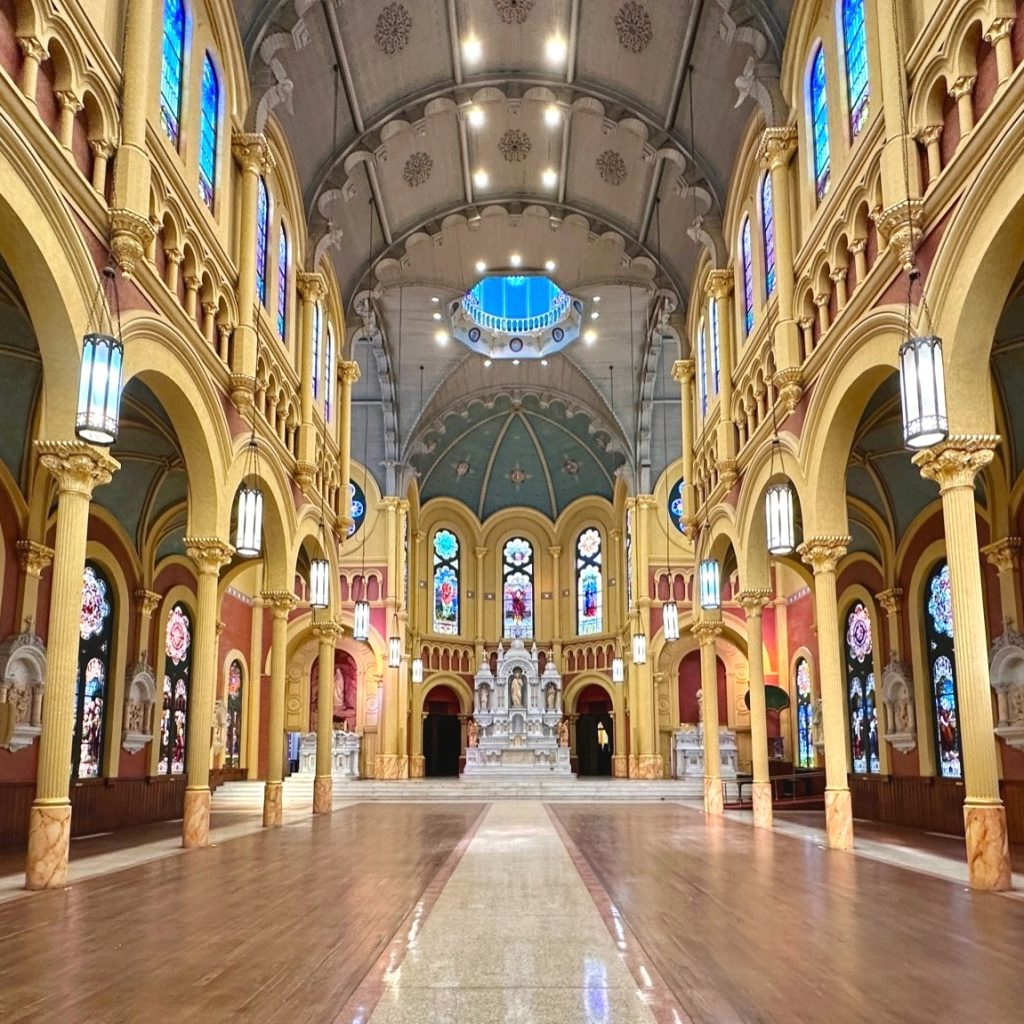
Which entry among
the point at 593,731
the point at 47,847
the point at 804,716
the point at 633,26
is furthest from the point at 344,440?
the point at 593,731

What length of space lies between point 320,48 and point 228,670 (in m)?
19.5

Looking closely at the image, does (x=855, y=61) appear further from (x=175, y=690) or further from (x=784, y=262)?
(x=175, y=690)

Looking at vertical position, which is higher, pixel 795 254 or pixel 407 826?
pixel 795 254

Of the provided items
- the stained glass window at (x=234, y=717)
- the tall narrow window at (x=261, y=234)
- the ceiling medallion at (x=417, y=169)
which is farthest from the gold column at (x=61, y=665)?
the stained glass window at (x=234, y=717)

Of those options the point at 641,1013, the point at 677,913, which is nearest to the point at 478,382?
the point at 677,913

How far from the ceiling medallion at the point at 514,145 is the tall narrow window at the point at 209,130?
1017cm

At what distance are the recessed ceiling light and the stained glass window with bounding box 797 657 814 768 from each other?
2001cm

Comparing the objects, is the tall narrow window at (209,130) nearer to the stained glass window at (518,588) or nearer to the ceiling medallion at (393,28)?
the ceiling medallion at (393,28)

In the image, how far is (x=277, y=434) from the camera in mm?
19953

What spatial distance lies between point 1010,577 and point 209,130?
15439mm

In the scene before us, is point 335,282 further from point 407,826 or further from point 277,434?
point 407,826

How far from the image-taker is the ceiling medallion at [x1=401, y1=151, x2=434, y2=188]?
1007 inches

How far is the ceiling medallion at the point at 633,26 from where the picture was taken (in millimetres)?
20750

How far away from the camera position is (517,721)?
A: 39281 millimetres
